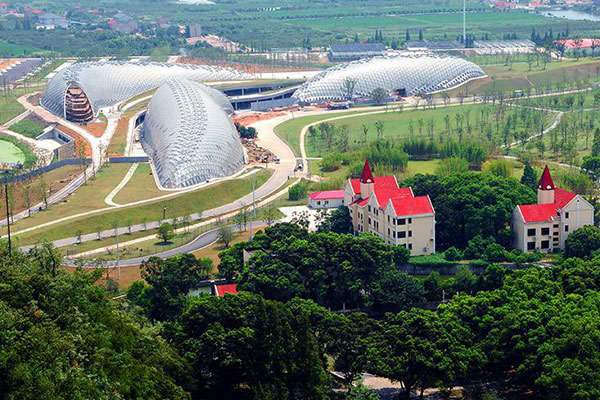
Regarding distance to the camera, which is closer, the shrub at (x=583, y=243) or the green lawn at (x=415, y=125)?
the shrub at (x=583, y=243)

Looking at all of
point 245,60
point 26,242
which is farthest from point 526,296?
point 245,60

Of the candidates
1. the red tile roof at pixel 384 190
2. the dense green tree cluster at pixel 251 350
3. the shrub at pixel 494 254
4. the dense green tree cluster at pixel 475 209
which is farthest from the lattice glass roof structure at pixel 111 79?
the dense green tree cluster at pixel 251 350

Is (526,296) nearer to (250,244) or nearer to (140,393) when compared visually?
(250,244)

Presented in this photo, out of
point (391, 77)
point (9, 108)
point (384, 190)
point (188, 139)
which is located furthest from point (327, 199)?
point (9, 108)

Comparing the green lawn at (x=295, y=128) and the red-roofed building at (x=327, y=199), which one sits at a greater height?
the red-roofed building at (x=327, y=199)

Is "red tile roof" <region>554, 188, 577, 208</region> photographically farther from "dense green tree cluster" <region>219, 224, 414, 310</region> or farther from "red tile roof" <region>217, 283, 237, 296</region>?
"red tile roof" <region>217, 283, 237, 296</region>

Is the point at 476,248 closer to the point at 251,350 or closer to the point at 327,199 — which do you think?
the point at 327,199

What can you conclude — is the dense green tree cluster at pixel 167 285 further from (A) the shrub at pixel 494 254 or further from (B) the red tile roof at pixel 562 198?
(B) the red tile roof at pixel 562 198

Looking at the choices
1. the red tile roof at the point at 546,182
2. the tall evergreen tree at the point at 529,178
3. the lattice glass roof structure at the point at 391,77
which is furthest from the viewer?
the lattice glass roof structure at the point at 391,77
